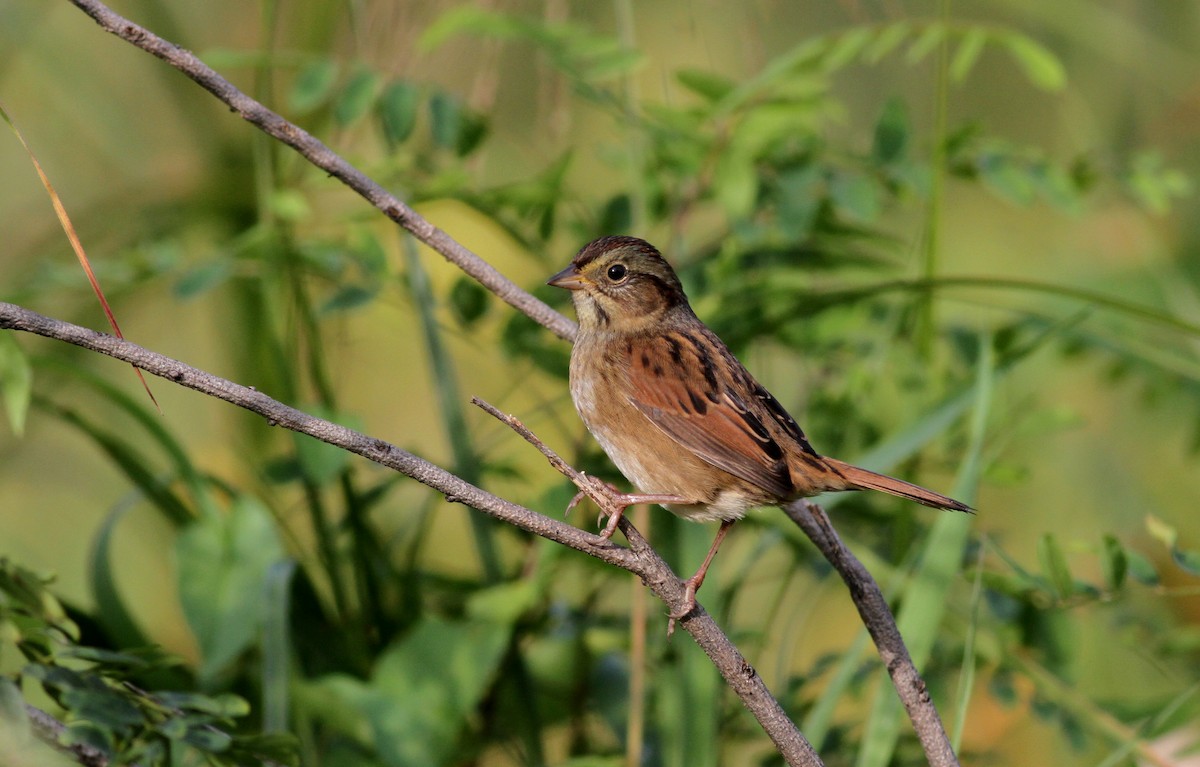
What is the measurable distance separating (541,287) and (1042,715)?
1.38m

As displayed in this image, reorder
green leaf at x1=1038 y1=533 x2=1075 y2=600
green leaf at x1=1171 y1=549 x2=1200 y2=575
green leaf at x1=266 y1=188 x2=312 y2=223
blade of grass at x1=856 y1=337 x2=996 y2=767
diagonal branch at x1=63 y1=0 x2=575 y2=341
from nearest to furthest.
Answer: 1. diagonal branch at x1=63 y1=0 x2=575 y2=341
2. green leaf at x1=1171 y1=549 x2=1200 y2=575
3. green leaf at x1=1038 y1=533 x2=1075 y2=600
4. blade of grass at x1=856 y1=337 x2=996 y2=767
5. green leaf at x1=266 y1=188 x2=312 y2=223

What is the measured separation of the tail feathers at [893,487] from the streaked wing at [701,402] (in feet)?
0.34

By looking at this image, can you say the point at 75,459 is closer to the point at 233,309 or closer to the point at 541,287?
the point at 233,309

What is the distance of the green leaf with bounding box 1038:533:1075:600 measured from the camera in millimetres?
1812

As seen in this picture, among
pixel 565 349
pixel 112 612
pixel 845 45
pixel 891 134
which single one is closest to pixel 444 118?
pixel 565 349

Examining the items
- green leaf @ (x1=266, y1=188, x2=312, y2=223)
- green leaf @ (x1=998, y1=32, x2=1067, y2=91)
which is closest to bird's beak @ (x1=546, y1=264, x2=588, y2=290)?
green leaf @ (x1=266, y1=188, x2=312, y2=223)

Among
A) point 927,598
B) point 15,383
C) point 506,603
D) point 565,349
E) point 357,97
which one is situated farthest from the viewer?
point 565,349

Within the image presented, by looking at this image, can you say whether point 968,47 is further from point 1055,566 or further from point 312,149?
point 312,149

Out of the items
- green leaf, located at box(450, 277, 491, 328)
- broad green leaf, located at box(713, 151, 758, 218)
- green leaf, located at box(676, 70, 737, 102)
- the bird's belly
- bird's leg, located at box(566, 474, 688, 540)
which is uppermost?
green leaf, located at box(676, 70, 737, 102)

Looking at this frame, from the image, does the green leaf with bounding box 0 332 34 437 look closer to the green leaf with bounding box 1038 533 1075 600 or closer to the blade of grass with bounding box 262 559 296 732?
the blade of grass with bounding box 262 559 296 732

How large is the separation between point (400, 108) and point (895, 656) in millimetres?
1444

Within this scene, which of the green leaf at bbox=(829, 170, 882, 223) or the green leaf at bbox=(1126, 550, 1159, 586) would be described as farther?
the green leaf at bbox=(829, 170, 882, 223)

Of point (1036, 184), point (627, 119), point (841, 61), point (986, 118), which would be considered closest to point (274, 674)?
point (627, 119)

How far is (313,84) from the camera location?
7.89 ft
